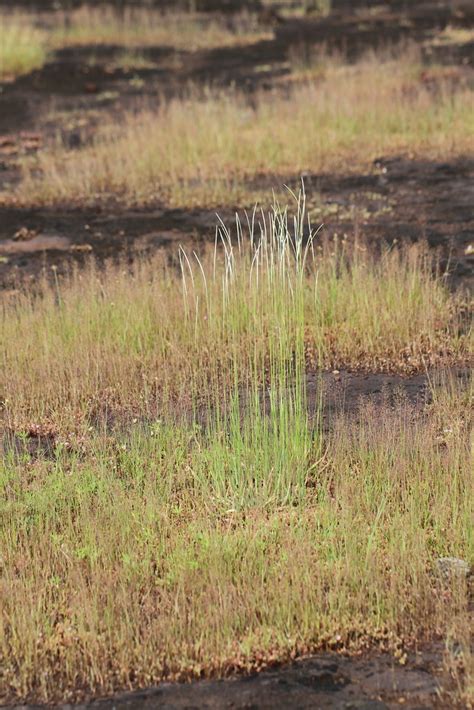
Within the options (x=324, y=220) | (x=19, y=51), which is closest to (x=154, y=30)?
(x=19, y=51)

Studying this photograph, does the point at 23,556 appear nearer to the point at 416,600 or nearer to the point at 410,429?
the point at 416,600

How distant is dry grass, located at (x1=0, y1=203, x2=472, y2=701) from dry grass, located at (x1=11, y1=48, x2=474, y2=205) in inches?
220

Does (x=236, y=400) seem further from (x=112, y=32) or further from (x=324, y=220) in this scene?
(x=112, y=32)

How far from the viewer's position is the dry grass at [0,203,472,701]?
16.2ft

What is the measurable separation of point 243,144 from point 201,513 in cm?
935

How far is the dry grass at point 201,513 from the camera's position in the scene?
4.93 meters

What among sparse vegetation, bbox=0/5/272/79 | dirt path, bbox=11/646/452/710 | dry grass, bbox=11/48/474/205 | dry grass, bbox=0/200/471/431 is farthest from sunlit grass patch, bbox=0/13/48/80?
dirt path, bbox=11/646/452/710

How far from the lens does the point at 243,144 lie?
14.7m

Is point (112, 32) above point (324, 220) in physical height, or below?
above

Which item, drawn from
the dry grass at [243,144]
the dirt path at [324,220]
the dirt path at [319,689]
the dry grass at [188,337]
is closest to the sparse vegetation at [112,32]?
the dry grass at [243,144]

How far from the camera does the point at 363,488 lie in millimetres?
6016

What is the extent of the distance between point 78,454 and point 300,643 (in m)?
2.15

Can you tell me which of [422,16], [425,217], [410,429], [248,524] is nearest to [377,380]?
[410,429]

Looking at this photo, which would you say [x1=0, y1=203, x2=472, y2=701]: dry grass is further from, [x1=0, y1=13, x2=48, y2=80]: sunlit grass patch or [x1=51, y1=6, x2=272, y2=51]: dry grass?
[x1=51, y1=6, x2=272, y2=51]: dry grass
